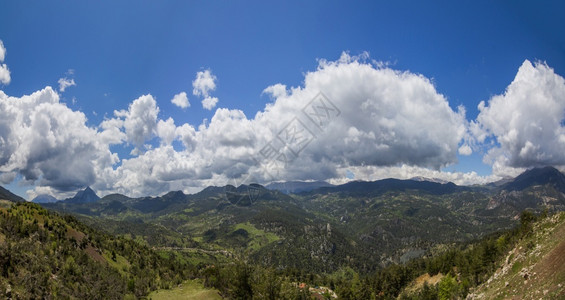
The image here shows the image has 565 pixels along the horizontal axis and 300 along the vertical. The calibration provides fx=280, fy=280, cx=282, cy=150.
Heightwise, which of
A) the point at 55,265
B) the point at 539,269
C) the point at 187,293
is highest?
the point at 55,265

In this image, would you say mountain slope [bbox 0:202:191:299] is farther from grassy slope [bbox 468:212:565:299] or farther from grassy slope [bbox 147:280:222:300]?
grassy slope [bbox 468:212:565:299]

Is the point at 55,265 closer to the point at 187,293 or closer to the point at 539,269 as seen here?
the point at 187,293

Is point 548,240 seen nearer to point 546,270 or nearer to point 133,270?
point 546,270

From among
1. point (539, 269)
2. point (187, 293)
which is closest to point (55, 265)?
point (187, 293)

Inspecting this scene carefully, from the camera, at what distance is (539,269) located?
48.5 m

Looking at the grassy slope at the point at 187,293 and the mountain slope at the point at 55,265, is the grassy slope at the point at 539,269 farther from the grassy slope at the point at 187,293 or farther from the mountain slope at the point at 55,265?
the mountain slope at the point at 55,265

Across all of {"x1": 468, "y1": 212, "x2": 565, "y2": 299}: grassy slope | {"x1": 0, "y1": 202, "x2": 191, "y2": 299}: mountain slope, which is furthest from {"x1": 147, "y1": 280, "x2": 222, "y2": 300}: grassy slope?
{"x1": 468, "y1": 212, "x2": 565, "y2": 299}: grassy slope

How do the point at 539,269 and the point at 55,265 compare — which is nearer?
the point at 539,269

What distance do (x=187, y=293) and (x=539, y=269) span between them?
7404cm

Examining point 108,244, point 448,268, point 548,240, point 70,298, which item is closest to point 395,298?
point 448,268

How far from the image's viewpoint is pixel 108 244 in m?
109

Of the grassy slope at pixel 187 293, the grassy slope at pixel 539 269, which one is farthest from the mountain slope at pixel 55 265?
the grassy slope at pixel 539 269

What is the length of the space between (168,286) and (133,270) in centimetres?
2794

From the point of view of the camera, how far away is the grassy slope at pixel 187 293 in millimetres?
67375
